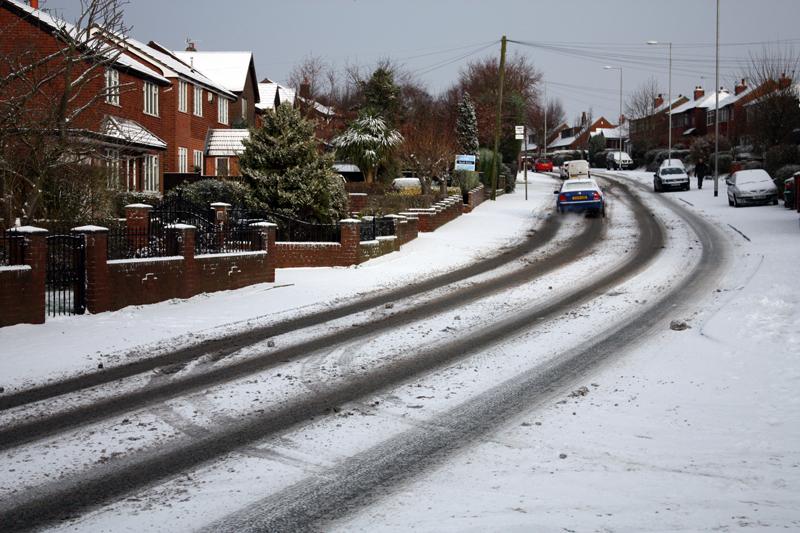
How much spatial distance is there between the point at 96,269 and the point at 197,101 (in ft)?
102

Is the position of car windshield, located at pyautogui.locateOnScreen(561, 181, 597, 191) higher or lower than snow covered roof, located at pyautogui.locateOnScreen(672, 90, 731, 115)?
lower

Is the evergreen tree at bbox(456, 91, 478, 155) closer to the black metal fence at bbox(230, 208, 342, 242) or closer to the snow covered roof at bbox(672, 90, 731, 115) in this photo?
the black metal fence at bbox(230, 208, 342, 242)

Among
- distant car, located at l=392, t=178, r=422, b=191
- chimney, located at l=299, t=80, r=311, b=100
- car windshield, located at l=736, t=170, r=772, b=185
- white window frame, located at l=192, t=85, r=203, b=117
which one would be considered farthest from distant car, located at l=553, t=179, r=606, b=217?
chimney, located at l=299, t=80, r=311, b=100

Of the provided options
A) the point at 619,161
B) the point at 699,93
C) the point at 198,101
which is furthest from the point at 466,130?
the point at 699,93

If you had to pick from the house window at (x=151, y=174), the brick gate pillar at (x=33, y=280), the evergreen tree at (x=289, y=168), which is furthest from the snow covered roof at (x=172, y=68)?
the brick gate pillar at (x=33, y=280)

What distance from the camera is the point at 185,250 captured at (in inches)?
649

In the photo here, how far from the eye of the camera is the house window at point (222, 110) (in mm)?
47528

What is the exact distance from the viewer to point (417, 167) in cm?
4109

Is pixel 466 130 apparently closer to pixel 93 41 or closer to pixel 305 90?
pixel 305 90

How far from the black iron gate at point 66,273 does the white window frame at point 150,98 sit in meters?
23.6

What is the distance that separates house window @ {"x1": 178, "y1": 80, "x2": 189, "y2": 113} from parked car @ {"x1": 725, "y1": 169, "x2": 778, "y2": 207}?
1065 inches

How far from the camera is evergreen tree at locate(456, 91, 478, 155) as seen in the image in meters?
55.8

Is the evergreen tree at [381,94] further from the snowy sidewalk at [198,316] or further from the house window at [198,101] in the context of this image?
the snowy sidewalk at [198,316]

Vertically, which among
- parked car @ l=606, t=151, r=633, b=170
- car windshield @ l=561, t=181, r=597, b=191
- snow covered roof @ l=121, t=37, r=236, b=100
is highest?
snow covered roof @ l=121, t=37, r=236, b=100
